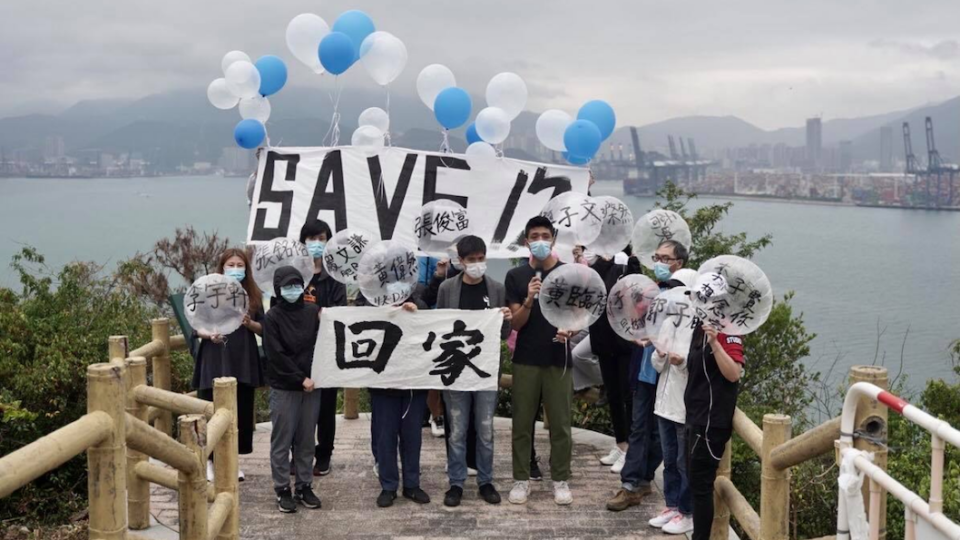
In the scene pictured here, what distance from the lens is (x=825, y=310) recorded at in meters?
34.9

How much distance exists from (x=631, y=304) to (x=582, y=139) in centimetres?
247

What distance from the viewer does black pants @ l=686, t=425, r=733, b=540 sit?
178 inches

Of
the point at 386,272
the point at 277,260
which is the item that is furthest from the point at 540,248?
the point at 277,260

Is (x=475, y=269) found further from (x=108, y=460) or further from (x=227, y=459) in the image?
(x=108, y=460)

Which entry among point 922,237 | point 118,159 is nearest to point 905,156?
point 922,237

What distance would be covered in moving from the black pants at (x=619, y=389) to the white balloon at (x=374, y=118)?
145 inches

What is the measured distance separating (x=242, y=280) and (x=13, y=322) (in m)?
2.01

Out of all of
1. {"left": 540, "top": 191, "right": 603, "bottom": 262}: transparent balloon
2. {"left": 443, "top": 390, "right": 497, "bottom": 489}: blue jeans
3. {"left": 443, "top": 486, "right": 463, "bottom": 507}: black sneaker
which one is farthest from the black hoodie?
{"left": 540, "top": 191, "right": 603, "bottom": 262}: transparent balloon

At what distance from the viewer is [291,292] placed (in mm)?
5484

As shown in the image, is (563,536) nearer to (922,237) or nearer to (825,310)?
(825,310)

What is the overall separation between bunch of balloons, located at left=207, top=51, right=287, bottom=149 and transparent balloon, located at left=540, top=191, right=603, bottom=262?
2.99 m

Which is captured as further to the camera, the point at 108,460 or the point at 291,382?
the point at 291,382

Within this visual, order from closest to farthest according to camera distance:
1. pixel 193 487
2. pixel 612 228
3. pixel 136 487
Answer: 1. pixel 193 487
2. pixel 136 487
3. pixel 612 228

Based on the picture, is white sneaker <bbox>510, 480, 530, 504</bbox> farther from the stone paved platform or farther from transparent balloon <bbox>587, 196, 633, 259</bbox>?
transparent balloon <bbox>587, 196, 633, 259</bbox>
